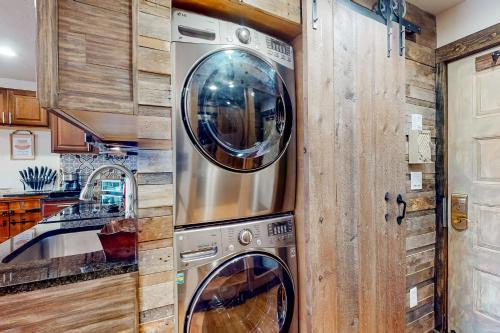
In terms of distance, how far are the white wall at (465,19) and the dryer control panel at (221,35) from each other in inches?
58.2

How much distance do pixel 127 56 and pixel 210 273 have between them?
87 cm

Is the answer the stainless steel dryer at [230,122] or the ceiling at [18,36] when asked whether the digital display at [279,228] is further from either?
the ceiling at [18,36]

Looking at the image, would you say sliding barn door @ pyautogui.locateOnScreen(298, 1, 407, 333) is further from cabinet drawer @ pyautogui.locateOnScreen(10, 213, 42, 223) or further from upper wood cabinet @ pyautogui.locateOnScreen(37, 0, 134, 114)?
cabinet drawer @ pyautogui.locateOnScreen(10, 213, 42, 223)

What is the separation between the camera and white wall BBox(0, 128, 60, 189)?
368 cm

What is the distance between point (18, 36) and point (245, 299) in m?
3.31

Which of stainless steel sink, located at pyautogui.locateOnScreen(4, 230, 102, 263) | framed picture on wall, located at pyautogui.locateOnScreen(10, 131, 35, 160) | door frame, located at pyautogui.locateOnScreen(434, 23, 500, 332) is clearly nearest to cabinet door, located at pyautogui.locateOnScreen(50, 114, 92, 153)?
framed picture on wall, located at pyautogui.locateOnScreen(10, 131, 35, 160)

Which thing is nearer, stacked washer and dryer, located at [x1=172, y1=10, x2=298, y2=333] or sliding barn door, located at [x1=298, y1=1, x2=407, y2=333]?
stacked washer and dryer, located at [x1=172, y1=10, x2=298, y2=333]

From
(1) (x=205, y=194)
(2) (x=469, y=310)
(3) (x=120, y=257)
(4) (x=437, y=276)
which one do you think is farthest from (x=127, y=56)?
(2) (x=469, y=310)

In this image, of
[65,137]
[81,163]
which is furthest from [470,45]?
[81,163]

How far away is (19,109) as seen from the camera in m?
3.55

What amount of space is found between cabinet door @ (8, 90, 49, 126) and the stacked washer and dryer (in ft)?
12.4

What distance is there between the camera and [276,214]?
1.24 meters

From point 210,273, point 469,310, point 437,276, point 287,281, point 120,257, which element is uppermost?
point 120,257

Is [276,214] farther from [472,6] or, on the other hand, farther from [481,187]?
[472,6]
